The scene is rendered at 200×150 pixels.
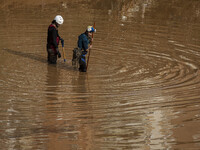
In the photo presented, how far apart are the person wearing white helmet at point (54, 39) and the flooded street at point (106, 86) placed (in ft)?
1.01

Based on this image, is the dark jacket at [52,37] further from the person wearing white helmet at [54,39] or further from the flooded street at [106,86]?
the flooded street at [106,86]

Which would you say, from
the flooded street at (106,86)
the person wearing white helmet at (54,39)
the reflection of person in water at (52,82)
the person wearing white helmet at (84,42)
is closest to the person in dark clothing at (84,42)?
the person wearing white helmet at (84,42)

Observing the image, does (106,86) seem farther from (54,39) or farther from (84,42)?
(54,39)

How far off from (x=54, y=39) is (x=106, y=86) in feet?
9.09

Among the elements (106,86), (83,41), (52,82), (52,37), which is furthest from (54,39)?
(106,86)

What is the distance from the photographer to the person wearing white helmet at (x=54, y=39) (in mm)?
12380

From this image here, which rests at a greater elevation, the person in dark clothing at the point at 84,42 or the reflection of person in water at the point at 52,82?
the person in dark clothing at the point at 84,42

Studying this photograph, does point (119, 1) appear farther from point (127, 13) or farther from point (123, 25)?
point (123, 25)

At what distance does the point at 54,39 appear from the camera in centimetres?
1256

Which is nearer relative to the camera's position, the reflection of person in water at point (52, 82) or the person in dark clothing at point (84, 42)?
the reflection of person in water at point (52, 82)

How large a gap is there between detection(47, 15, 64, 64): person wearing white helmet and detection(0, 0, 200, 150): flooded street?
31cm

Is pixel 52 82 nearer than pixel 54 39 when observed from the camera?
Yes

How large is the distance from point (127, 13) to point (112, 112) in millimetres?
13141

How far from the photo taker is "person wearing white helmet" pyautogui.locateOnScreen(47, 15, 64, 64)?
40.6 feet
